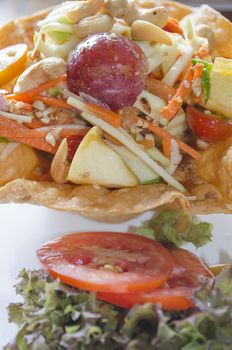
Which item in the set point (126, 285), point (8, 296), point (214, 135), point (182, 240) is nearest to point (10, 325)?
point (8, 296)

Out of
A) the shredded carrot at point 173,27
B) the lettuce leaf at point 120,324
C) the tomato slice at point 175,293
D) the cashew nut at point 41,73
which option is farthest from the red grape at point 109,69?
the lettuce leaf at point 120,324

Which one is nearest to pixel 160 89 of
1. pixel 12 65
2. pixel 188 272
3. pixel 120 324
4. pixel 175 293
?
pixel 12 65

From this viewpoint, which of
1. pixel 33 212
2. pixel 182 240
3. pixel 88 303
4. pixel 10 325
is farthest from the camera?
pixel 33 212

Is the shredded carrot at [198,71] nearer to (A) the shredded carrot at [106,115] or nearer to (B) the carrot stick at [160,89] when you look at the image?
(B) the carrot stick at [160,89]

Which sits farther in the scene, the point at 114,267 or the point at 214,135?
the point at 214,135

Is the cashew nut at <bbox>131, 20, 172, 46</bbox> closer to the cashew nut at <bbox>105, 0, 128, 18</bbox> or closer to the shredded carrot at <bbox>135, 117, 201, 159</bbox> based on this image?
the cashew nut at <bbox>105, 0, 128, 18</bbox>

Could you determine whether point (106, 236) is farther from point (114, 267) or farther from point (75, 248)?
point (114, 267)

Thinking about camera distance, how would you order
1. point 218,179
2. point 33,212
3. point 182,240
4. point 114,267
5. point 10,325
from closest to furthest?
point 114,267, point 10,325, point 182,240, point 218,179, point 33,212

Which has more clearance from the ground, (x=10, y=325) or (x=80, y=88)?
(x=80, y=88)
